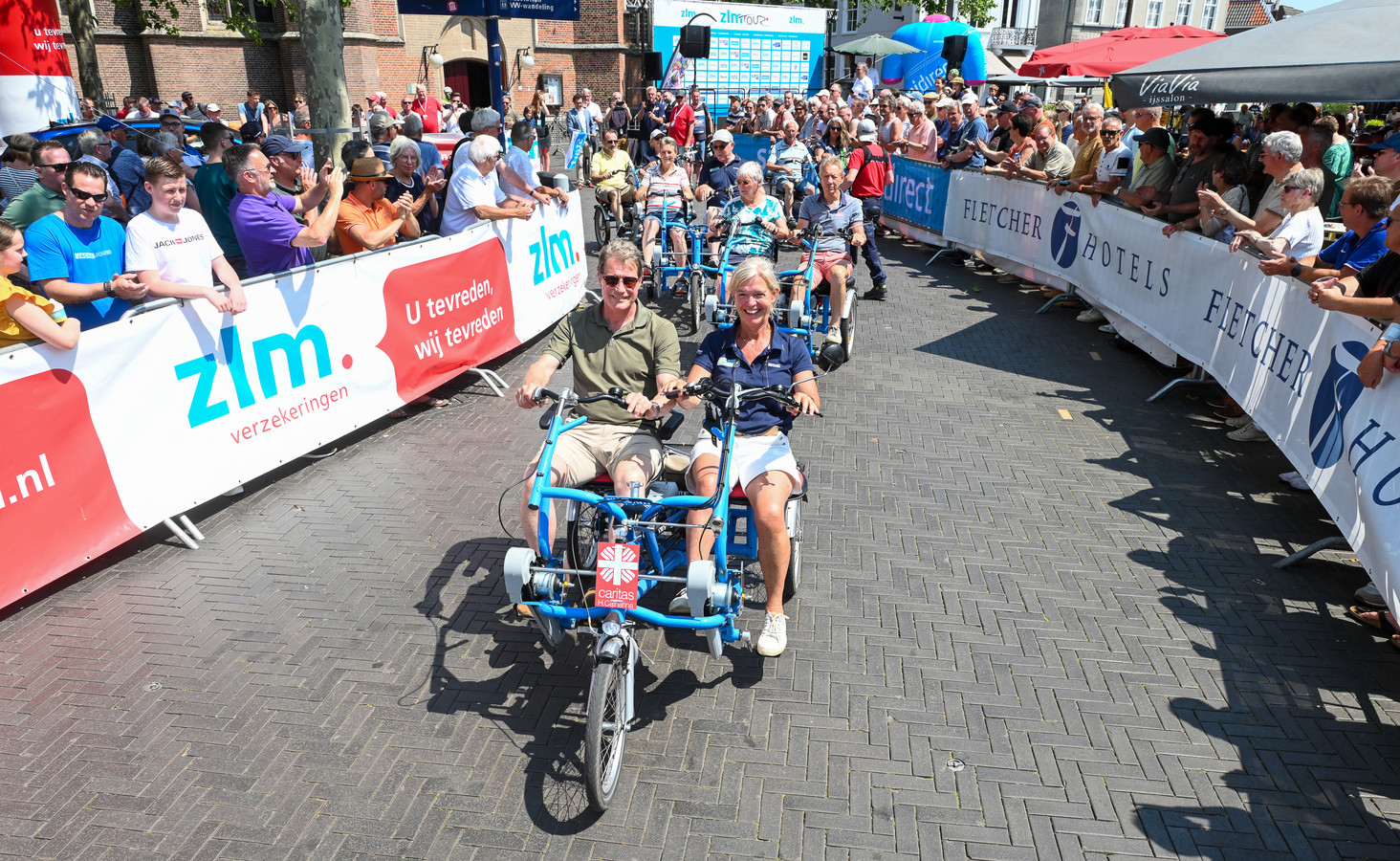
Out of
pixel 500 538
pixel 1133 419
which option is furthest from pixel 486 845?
pixel 1133 419

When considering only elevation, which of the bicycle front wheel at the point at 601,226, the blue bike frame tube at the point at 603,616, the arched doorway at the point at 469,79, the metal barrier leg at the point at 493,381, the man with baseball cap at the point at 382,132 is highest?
the arched doorway at the point at 469,79

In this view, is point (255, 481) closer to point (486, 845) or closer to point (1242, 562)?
point (486, 845)

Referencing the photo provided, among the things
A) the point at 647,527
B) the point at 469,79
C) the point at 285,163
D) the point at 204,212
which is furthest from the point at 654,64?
the point at 647,527

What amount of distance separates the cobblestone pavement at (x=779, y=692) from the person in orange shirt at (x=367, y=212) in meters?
2.00

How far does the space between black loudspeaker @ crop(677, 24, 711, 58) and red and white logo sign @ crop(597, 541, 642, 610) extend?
1062 inches

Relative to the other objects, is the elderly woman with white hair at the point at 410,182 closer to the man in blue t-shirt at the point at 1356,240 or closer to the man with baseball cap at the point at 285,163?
the man with baseball cap at the point at 285,163

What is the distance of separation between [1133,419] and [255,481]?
699 centimetres

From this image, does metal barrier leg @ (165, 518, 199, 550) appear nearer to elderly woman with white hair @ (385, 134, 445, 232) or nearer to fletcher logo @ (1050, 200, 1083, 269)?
elderly woman with white hair @ (385, 134, 445, 232)

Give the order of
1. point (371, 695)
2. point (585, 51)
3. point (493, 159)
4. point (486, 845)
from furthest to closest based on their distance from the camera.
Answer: point (585, 51)
point (493, 159)
point (371, 695)
point (486, 845)

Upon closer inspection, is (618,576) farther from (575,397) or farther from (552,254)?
(552,254)

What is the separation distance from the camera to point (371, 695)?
4285mm

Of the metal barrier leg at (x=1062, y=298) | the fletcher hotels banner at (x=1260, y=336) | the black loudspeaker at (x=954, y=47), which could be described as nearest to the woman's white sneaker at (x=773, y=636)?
the fletcher hotels banner at (x=1260, y=336)

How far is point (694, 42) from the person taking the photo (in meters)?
28.2

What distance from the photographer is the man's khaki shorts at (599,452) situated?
4645mm
